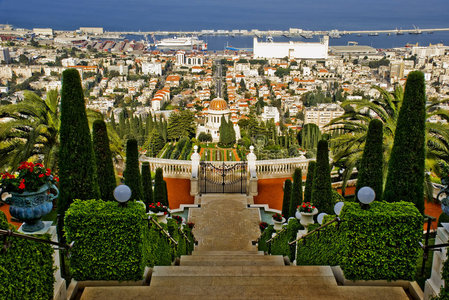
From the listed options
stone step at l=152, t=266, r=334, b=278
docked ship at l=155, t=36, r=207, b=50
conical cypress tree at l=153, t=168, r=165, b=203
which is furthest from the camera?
docked ship at l=155, t=36, r=207, b=50

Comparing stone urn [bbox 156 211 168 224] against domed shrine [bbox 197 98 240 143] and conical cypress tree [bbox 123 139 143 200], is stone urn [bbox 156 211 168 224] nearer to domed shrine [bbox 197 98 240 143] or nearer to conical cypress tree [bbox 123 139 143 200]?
conical cypress tree [bbox 123 139 143 200]

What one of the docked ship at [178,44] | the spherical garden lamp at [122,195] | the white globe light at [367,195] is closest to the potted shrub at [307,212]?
the white globe light at [367,195]

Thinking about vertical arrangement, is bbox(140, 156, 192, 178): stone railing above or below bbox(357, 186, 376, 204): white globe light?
below

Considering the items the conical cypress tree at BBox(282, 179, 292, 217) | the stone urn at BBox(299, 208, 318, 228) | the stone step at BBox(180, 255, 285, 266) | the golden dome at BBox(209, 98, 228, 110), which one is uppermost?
the stone urn at BBox(299, 208, 318, 228)

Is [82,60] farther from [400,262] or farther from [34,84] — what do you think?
[400,262]

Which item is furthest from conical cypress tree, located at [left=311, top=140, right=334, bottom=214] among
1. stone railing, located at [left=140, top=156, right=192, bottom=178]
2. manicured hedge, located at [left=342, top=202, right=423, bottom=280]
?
stone railing, located at [left=140, top=156, right=192, bottom=178]

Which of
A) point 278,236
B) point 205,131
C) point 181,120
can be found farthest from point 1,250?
point 205,131
